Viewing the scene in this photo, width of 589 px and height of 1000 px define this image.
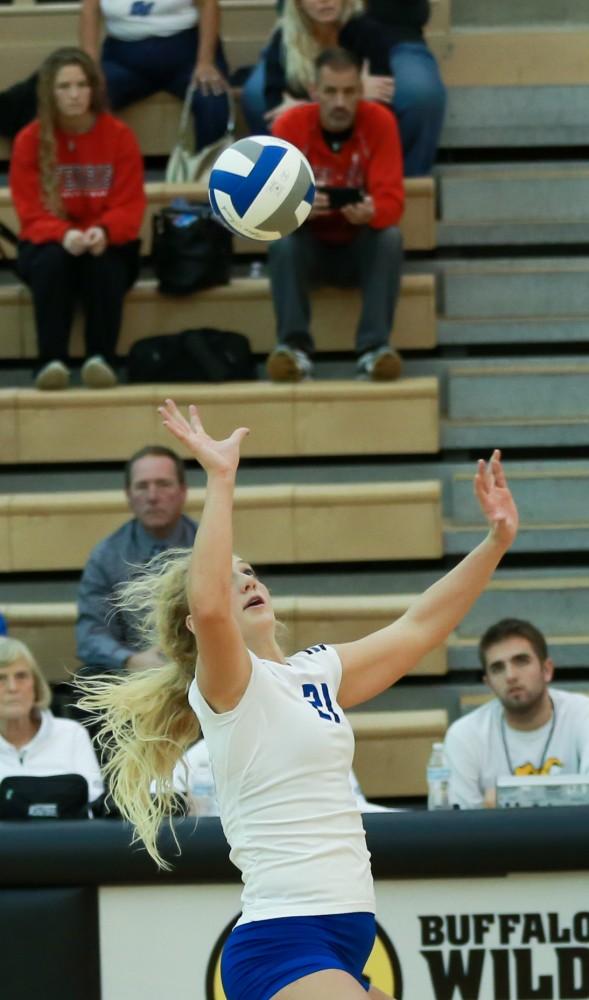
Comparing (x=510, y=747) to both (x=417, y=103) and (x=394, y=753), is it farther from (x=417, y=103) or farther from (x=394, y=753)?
(x=417, y=103)

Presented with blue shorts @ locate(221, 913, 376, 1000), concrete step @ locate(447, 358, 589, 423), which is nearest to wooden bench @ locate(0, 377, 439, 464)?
concrete step @ locate(447, 358, 589, 423)

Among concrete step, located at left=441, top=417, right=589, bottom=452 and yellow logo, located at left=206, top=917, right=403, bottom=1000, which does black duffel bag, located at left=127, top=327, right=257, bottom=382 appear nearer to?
concrete step, located at left=441, top=417, right=589, bottom=452

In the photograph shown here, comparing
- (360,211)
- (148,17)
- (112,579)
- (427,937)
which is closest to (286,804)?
(427,937)

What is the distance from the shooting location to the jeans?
793 centimetres

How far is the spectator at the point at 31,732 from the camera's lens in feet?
19.8

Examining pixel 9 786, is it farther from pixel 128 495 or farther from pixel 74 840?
pixel 128 495

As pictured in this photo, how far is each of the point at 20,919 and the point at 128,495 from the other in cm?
234

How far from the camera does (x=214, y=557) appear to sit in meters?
3.34

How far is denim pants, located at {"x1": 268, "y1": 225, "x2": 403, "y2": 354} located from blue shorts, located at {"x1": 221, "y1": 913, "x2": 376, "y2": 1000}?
461 centimetres

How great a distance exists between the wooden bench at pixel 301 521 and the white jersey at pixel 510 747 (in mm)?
1639

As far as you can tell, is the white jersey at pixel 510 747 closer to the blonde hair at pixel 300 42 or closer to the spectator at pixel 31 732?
the spectator at pixel 31 732

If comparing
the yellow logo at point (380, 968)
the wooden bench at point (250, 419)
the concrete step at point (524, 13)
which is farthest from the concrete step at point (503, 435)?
the yellow logo at point (380, 968)

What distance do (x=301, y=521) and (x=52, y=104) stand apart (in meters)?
2.54

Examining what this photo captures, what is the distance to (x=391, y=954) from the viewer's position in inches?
192
